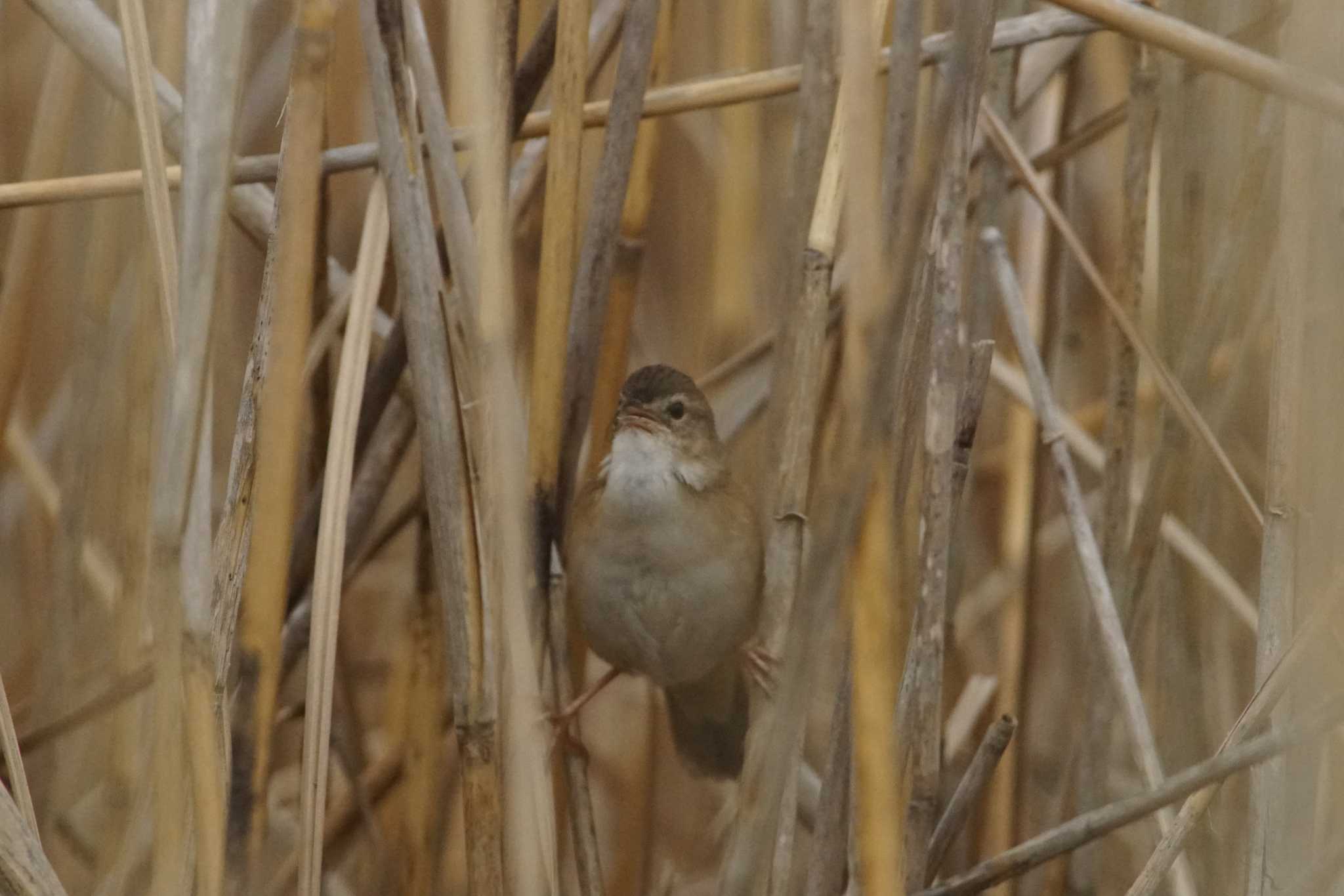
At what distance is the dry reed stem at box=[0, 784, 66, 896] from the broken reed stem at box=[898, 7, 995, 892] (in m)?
0.78

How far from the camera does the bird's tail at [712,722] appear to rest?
2146 mm

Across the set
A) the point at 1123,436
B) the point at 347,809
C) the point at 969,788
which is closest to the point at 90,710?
the point at 347,809

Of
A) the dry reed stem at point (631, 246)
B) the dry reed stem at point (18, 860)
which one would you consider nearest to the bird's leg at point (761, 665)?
the dry reed stem at point (631, 246)

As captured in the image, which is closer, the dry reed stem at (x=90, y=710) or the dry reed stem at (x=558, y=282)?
the dry reed stem at (x=558, y=282)

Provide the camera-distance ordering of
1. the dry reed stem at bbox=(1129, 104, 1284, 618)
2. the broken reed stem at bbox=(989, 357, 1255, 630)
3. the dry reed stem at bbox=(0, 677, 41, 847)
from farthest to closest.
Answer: the broken reed stem at bbox=(989, 357, 1255, 630) → the dry reed stem at bbox=(1129, 104, 1284, 618) → the dry reed stem at bbox=(0, 677, 41, 847)

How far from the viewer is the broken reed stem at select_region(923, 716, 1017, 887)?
1.48 m

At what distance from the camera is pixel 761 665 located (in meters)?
1.73

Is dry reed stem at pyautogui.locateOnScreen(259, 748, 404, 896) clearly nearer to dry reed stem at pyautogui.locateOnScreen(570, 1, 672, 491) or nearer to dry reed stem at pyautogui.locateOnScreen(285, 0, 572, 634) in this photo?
dry reed stem at pyautogui.locateOnScreen(285, 0, 572, 634)

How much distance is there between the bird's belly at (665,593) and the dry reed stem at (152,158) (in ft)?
2.92

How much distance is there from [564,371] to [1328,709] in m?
0.81

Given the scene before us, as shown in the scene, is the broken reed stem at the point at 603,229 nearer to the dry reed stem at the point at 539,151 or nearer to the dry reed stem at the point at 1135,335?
the dry reed stem at the point at 539,151

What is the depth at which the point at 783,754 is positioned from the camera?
3.50 feet

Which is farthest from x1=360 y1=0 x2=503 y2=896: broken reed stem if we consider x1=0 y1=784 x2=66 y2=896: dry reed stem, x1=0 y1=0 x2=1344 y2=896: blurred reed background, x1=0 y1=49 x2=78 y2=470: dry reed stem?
x1=0 y1=49 x2=78 y2=470: dry reed stem

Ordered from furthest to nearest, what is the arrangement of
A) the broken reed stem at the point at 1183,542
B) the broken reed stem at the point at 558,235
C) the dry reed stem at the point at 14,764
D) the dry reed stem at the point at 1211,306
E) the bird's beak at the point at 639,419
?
the broken reed stem at the point at 1183,542
the bird's beak at the point at 639,419
the dry reed stem at the point at 1211,306
the broken reed stem at the point at 558,235
the dry reed stem at the point at 14,764
